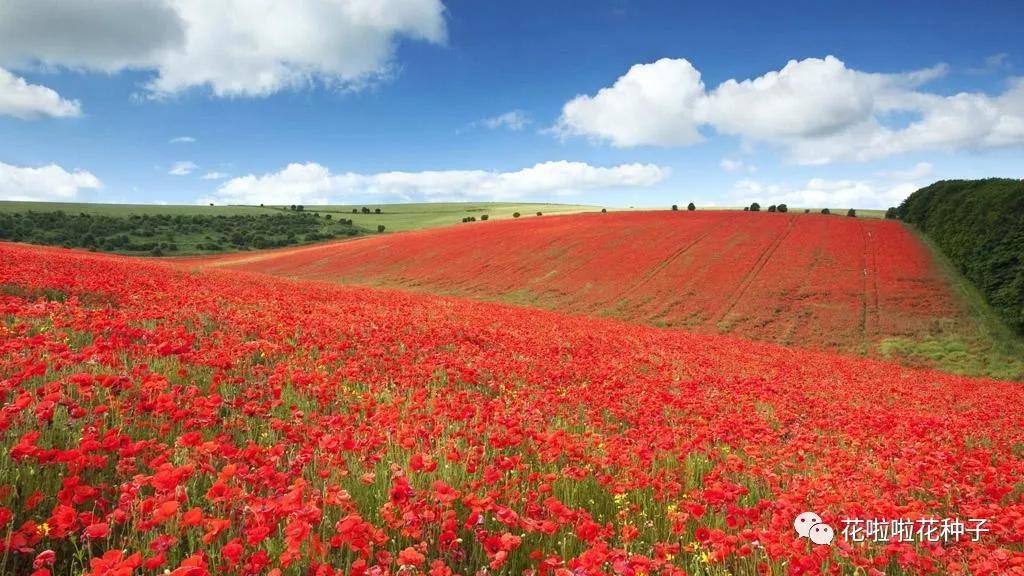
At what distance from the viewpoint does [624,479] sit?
16.7ft

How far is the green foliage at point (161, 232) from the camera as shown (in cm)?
7375

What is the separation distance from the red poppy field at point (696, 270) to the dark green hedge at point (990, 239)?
2.01m

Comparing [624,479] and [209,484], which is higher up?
[209,484]

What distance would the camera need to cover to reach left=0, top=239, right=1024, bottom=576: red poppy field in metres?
3.16

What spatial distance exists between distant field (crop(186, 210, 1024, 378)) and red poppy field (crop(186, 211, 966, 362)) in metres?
0.13

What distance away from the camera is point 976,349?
28828 mm

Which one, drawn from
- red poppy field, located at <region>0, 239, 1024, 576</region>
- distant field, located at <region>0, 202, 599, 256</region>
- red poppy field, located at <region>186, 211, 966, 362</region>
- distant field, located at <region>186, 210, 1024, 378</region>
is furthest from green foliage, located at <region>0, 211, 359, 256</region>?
red poppy field, located at <region>0, 239, 1024, 576</region>

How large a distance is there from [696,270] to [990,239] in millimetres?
19135

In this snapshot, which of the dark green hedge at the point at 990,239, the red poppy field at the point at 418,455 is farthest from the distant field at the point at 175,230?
the dark green hedge at the point at 990,239

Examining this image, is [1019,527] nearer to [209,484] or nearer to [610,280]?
[209,484]

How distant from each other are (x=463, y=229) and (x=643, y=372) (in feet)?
196

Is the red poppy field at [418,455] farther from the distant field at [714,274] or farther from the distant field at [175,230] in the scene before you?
the distant field at [175,230]

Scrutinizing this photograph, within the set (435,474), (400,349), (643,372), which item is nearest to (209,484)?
(435,474)

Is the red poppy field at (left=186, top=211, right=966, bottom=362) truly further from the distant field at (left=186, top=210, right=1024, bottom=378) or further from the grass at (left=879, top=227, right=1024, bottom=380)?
the grass at (left=879, top=227, right=1024, bottom=380)
